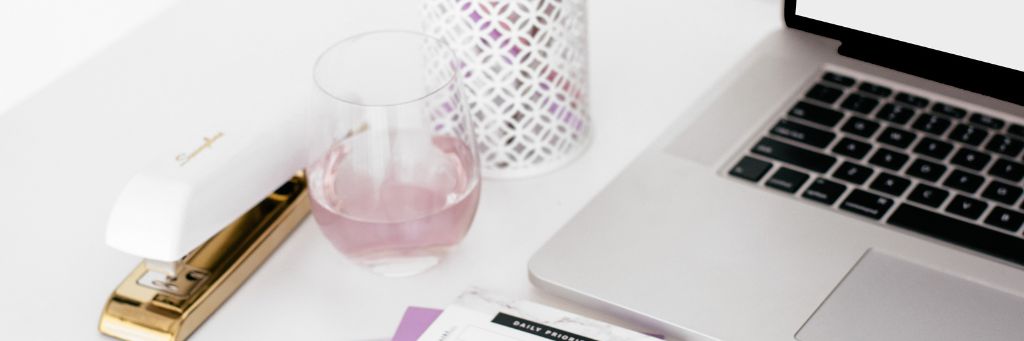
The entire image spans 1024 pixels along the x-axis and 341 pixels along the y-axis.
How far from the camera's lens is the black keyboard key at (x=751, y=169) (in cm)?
70

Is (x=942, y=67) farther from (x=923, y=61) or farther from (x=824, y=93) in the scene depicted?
(x=824, y=93)

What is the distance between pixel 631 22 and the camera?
88 cm

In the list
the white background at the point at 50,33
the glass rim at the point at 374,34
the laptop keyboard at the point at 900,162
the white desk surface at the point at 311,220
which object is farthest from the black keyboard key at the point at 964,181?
the white background at the point at 50,33

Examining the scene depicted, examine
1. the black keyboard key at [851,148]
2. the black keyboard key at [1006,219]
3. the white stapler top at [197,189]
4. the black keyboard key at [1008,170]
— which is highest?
the black keyboard key at [1008,170]

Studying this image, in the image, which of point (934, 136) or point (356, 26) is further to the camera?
point (356, 26)

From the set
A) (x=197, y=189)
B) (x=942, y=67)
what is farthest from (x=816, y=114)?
(x=197, y=189)

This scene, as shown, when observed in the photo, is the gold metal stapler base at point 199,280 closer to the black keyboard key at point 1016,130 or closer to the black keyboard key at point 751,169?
the black keyboard key at point 751,169

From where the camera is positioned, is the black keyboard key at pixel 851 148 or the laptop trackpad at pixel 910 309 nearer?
the laptop trackpad at pixel 910 309

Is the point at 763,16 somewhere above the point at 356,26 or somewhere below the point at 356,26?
above

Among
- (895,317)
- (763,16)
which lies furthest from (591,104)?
(895,317)

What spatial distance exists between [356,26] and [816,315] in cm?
41

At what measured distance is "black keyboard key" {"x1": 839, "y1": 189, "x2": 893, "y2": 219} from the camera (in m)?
0.67

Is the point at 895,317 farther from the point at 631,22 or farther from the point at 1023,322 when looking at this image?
the point at 631,22

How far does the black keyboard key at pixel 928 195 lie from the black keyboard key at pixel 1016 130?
7 centimetres
